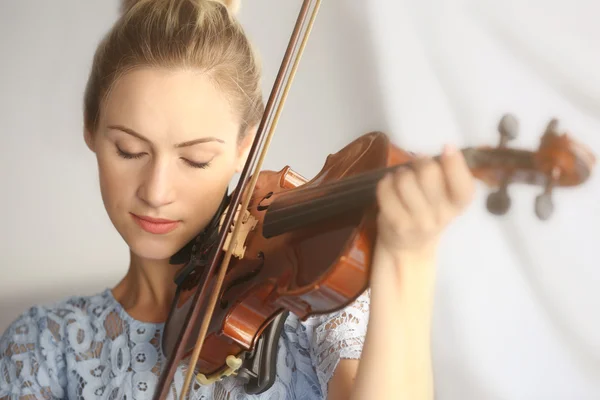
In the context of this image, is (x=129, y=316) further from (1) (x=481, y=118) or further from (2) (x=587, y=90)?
(2) (x=587, y=90)

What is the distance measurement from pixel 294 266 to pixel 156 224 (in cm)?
25

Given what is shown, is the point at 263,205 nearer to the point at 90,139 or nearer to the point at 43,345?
the point at 90,139

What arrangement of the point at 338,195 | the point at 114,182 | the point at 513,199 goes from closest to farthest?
1. the point at 338,195
2. the point at 513,199
3. the point at 114,182

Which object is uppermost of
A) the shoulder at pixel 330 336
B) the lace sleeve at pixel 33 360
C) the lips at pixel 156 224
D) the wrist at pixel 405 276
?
the wrist at pixel 405 276

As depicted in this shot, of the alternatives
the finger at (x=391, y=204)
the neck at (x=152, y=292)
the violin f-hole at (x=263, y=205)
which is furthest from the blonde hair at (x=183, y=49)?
the finger at (x=391, y=204)

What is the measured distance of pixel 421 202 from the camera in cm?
48

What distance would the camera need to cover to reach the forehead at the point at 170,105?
745 mm

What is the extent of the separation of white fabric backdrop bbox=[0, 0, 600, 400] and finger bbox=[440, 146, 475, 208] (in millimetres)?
261

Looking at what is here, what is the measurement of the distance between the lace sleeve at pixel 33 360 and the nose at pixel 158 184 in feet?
0.90

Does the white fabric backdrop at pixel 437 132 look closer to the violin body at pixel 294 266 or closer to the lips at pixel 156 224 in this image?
the violin body at pixel 294 266

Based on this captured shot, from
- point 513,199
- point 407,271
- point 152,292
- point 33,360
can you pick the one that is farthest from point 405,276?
point 33,360

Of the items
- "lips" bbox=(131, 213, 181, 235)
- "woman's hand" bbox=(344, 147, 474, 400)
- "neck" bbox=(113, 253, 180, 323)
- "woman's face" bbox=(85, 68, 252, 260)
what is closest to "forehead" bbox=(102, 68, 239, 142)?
"woman's face" bbox=(85, 68, 252, 260)

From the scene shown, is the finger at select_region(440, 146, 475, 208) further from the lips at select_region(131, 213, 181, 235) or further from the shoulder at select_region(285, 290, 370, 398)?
the lips at select_region(131, 213, 181, 235)

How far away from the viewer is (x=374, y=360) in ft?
1.81
